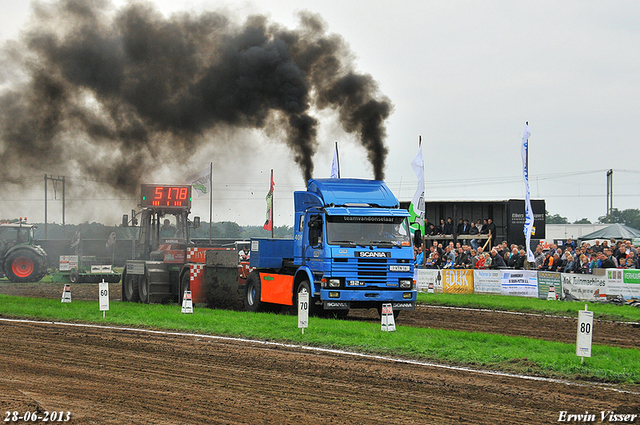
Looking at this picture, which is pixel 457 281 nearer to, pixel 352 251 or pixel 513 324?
pixel 513 324

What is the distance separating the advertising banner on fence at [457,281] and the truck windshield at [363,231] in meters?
11.5

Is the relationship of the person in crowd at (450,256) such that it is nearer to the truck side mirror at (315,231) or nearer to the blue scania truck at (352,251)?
the blue scania truck at (352,251)

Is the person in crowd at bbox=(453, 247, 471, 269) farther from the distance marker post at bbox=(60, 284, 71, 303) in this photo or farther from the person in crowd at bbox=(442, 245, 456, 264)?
the distance marker post at bbox=(60, 284, 71, 303)

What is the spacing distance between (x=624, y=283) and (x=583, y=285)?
1.48 metres

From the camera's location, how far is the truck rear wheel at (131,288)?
2458 centimetres

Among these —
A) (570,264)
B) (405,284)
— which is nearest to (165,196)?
(405,284)

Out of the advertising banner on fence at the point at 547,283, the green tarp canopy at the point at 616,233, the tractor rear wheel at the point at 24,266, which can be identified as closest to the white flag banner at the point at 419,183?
the advertising banner on fence at the point at 547,283

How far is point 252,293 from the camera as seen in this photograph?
2033 cm

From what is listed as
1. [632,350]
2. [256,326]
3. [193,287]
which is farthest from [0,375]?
[193,287]

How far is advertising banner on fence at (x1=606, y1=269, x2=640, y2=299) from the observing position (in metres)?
21.7

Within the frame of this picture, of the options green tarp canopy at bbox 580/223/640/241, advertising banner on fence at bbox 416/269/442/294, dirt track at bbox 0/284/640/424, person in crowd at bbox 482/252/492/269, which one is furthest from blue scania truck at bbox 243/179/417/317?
green tarp canopy at bbox 580/223/640/241

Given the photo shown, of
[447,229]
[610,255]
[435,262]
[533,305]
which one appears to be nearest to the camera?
[533,305]

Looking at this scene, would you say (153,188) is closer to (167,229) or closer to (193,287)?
(167,229)

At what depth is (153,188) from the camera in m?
25.6
